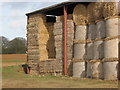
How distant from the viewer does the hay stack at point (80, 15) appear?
17.8m

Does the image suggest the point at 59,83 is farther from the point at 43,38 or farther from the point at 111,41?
the point at 43,38

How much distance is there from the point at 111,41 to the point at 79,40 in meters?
3.27

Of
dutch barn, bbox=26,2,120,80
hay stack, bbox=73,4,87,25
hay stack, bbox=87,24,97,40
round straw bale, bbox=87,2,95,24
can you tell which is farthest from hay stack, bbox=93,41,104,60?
hay stack, bbox=73,4,87,25

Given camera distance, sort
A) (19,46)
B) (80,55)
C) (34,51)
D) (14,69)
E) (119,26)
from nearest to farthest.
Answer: (119,26) < (80,55) < (34,51) < (14,69) < (19,46)

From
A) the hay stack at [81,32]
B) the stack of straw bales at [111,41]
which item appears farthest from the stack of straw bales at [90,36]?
the stack of straw bales at [111,41]

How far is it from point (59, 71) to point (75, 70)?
196 centimetres

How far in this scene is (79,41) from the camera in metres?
17.6

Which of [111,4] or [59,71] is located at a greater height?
[111,4]

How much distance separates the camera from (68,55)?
18531 mm

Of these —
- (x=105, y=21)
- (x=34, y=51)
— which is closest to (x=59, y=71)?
(x=34, y=51)

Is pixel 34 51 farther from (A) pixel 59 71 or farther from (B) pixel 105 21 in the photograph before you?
(B) pixel 105 21

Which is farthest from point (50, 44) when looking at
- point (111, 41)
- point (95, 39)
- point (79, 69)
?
point (111, 41)

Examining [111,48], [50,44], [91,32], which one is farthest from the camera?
[50,44]

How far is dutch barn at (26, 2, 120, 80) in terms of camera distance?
48.9 ft
